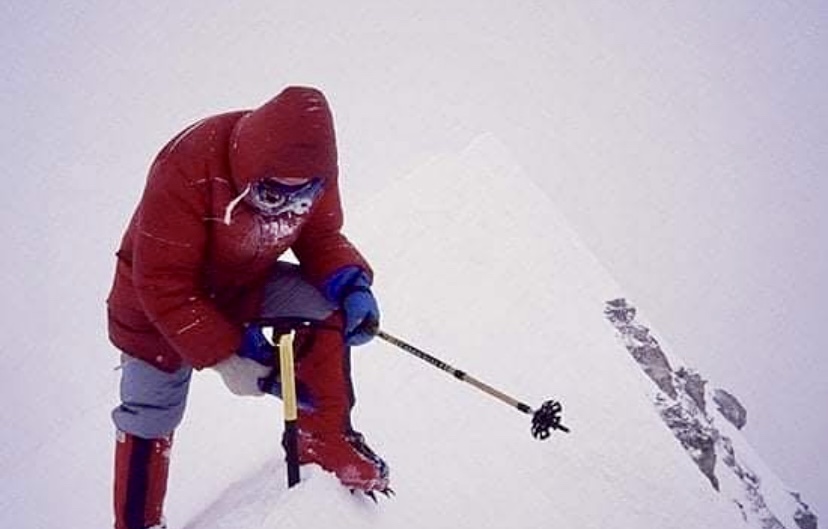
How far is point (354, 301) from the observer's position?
3.87 meters

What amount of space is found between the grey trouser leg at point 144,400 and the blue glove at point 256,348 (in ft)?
1.71

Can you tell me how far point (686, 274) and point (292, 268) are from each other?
12053 cm

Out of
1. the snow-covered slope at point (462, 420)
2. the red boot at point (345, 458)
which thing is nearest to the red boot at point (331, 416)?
the red boot at point (345, 458)

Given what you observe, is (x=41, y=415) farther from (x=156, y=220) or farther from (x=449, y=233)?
(x=156, y=220)

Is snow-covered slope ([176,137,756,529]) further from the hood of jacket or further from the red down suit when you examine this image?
the hood of jacket

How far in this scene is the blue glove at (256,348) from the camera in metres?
3.58

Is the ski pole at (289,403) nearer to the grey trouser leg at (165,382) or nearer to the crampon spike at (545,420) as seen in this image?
the grey trouser leg at (165,382)

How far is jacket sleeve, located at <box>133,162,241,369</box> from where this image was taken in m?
3.26

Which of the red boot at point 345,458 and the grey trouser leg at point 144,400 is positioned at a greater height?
the grey trouser leg at point 144,400

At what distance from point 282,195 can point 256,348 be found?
81 centimetres

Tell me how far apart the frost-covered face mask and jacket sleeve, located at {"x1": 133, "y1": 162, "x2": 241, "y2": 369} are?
0.26 meters

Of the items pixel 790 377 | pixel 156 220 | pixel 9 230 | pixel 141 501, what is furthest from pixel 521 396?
pixel 790 377

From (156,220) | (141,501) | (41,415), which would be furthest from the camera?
(41,415)

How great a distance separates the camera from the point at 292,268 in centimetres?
409
